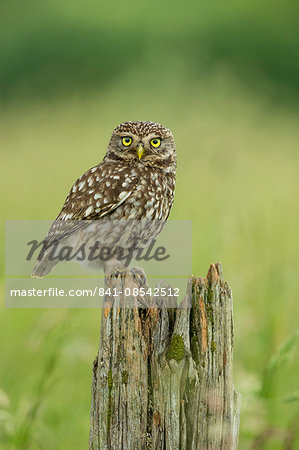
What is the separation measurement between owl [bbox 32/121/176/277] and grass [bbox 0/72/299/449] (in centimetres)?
36

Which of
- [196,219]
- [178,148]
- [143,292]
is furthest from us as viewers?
[196,219]

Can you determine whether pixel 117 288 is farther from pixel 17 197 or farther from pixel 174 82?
pixel 174 82

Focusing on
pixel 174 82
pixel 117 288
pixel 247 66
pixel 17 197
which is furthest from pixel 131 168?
pixel 247 66

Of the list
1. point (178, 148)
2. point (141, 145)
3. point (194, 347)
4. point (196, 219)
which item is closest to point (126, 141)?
point (141, 145)

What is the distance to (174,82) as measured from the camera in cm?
1066

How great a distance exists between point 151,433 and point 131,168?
162 cm

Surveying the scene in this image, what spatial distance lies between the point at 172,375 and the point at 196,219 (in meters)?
4.60

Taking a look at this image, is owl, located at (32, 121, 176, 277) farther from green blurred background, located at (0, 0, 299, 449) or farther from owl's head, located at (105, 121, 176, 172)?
green blurred background, located at (0, 0, 299, 449)

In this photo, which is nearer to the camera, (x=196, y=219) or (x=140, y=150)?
(x=140, y=150)

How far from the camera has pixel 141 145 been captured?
11.4 ft

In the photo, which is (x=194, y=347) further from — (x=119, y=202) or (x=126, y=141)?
(x=126, y=141)

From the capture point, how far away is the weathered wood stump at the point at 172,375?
2141mm

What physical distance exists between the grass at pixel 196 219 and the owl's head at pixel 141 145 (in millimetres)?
405

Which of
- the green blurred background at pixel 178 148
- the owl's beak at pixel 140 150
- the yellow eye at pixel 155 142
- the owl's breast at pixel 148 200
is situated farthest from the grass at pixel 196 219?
the owl's beak at pixel 140 150
